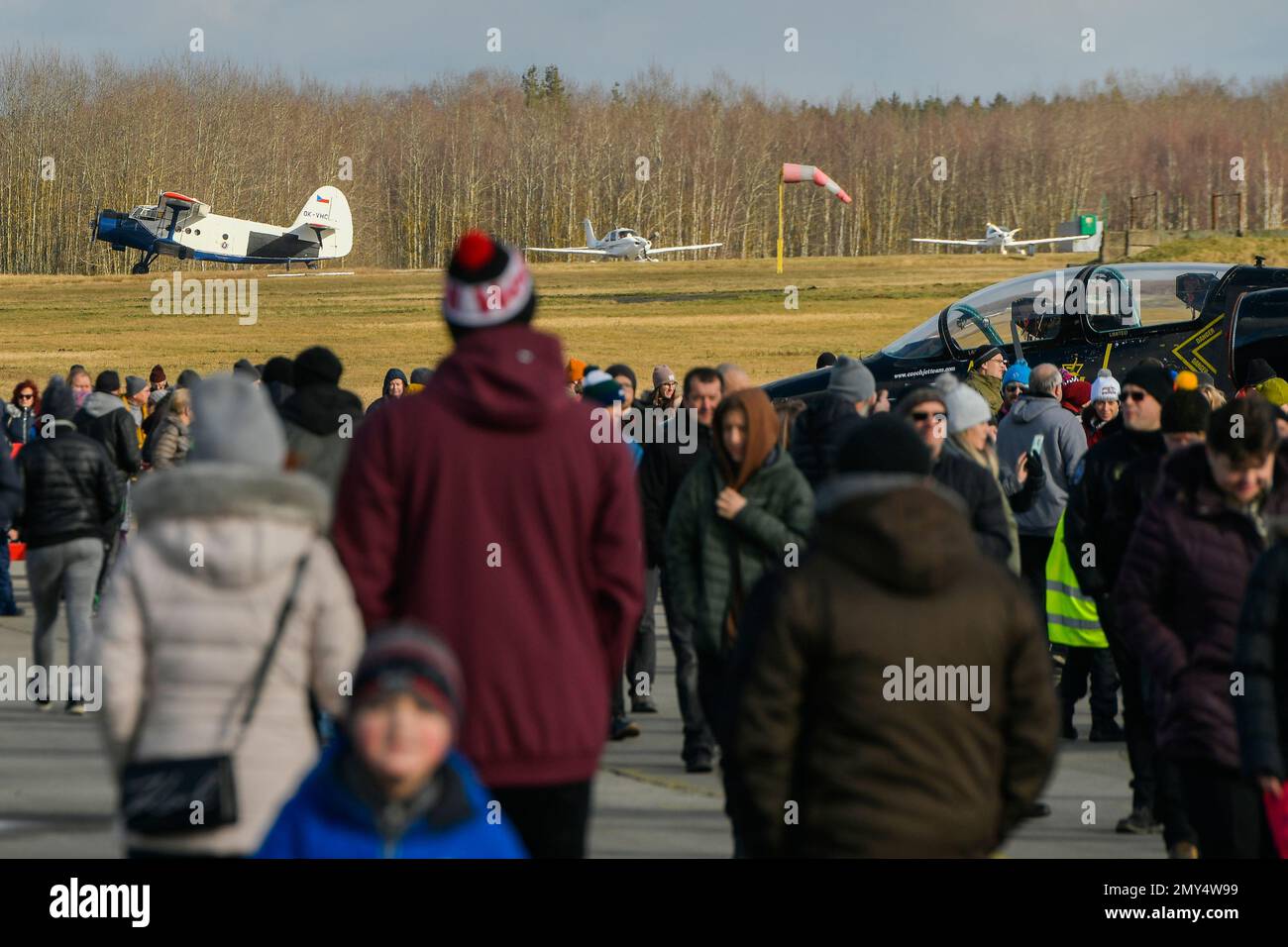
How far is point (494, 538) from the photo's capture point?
13.2ft

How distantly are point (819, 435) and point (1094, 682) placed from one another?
190 cm

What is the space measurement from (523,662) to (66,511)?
666 cm

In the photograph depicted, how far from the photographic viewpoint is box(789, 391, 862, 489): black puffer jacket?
9000mm

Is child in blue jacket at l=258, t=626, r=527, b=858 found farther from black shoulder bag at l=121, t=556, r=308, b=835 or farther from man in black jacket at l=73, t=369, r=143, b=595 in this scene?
man in black jacket at l=73, t=369, r=143, b=595

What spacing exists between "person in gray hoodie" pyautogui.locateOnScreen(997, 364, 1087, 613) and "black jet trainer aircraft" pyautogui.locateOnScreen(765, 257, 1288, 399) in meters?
7.37

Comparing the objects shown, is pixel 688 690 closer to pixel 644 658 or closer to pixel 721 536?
pixel 644 658

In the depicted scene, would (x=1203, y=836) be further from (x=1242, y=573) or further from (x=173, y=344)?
(x=173, y=344)

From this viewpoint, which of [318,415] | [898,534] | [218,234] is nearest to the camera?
[898,534]

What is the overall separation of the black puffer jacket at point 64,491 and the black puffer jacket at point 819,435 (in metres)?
3.83

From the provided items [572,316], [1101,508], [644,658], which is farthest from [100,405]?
[572,316]

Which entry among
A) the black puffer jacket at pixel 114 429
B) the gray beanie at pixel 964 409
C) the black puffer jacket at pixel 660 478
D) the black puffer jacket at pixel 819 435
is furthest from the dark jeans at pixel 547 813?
the black puffer jacket at pixel 114 429

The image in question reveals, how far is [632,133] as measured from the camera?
116m

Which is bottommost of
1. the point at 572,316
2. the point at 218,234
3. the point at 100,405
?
the point at 100,405
